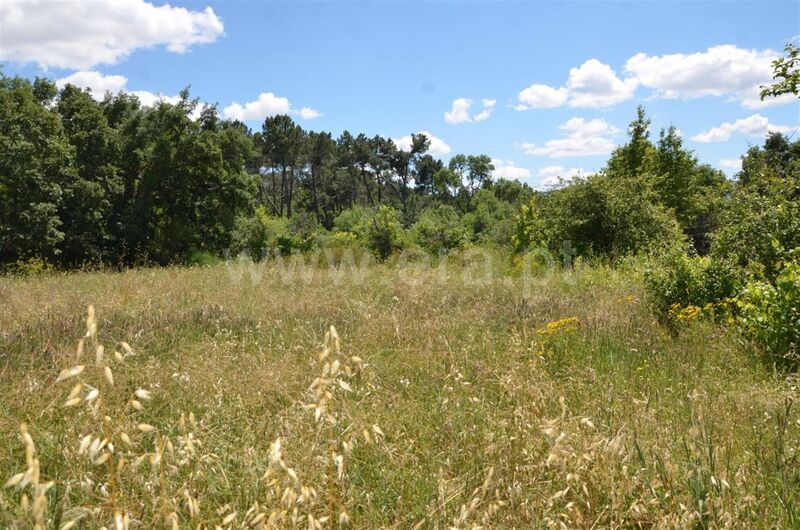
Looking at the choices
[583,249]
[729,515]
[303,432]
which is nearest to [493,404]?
[303,432]

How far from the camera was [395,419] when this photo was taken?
3014mm

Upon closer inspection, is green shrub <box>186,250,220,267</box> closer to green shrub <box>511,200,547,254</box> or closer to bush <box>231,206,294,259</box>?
bush <box>231,206,294,259</box>

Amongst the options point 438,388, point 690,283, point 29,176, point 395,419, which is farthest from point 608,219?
point 29,176

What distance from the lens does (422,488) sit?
2258 mm

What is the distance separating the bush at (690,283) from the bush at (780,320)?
1.17 metres

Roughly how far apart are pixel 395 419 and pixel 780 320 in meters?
3.19

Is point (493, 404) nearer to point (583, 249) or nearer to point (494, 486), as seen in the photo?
point (494, 486)

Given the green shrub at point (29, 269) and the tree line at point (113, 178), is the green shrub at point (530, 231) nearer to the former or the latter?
the tree line at point (113, 178)

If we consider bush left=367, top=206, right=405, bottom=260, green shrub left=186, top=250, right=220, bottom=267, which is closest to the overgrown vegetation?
green shrub left=186, top=250, right=220, bottom=267

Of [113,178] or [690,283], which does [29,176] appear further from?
[690,283]

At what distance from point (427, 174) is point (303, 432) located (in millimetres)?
54782

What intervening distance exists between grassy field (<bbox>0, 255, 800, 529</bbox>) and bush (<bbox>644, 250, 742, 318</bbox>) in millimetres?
298

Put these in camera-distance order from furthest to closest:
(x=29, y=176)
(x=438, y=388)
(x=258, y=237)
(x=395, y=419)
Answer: (x=258, y=237) < (x=29, y=176) < (x=438, y=388) < (x=395, y=419)

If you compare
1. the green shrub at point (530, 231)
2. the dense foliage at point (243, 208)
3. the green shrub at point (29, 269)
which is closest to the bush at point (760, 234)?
the dense foliage at point (243, 208)
